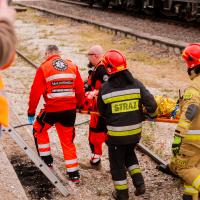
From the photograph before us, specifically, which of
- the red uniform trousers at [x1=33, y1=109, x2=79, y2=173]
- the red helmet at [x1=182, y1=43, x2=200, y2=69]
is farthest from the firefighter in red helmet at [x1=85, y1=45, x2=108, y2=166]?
the red helmet at [x1=182, y1=43, x2=200, y2=69]

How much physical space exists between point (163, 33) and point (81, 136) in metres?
11.5

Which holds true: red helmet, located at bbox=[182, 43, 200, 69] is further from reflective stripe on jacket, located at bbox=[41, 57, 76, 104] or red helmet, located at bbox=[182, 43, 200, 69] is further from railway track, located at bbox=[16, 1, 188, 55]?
railway track, located at bbox=[16, 1, 188, 55]

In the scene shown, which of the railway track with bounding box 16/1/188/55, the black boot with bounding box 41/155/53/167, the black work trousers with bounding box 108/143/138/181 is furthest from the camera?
the railway track with bounding box 16/1/188/55

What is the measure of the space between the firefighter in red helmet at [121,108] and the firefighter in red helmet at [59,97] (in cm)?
62

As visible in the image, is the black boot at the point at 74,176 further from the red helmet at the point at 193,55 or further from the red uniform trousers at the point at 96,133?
the red helmet at the point at 193,55

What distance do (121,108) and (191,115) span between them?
0.81 meters

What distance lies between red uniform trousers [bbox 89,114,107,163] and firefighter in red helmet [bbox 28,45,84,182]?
1.11ft

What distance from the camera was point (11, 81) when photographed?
11.6 m

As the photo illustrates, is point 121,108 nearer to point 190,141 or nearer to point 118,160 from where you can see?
point 118,160

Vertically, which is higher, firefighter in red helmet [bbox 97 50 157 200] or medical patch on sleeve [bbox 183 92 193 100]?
medical patch on sleeve [bbox 183 92 193 100]

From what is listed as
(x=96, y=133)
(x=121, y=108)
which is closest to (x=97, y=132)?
(x=96, y=133)

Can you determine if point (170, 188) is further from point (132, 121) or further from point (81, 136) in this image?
point (81, 136)

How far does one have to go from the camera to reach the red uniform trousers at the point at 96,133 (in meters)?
5.85

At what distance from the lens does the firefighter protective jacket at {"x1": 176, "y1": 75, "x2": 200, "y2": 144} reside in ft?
14.3
